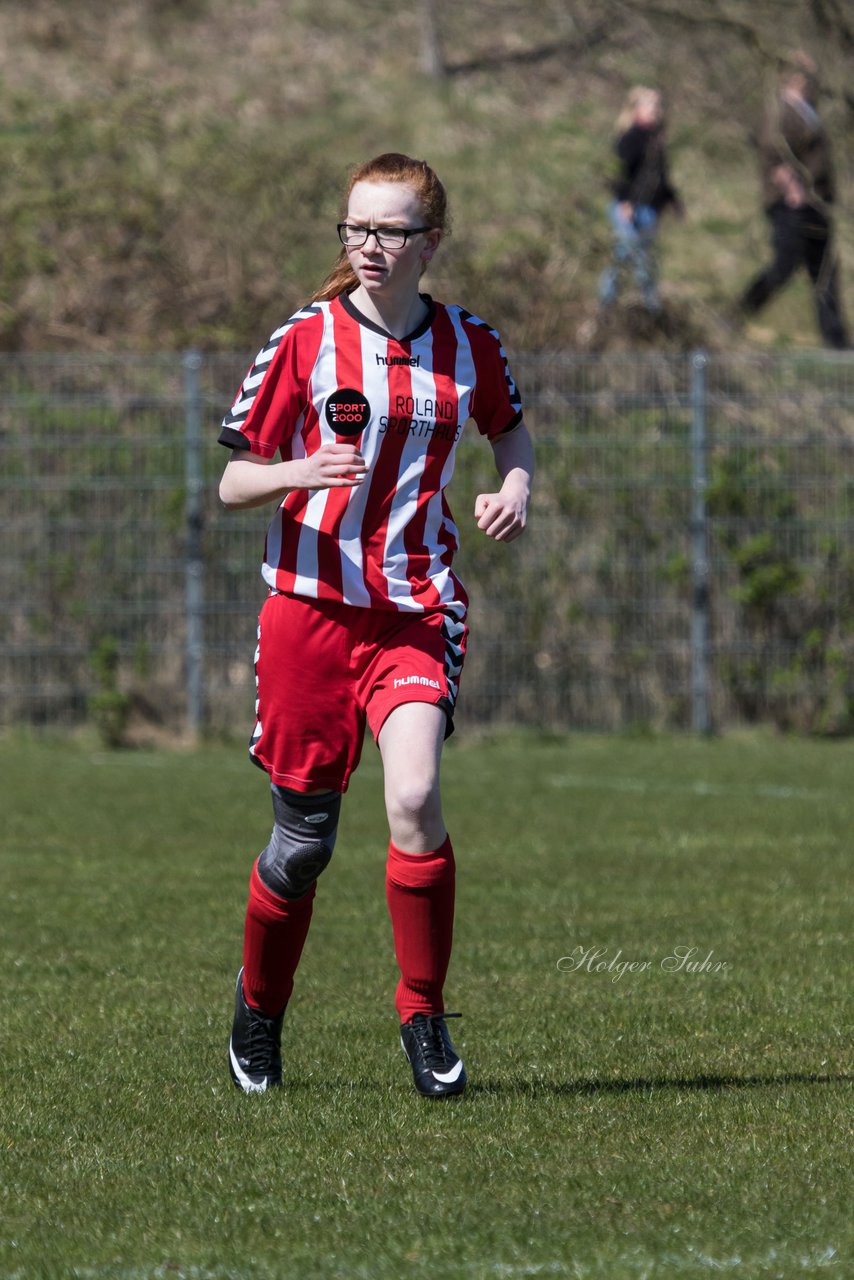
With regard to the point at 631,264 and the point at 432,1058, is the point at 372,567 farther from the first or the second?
the point at 631,264

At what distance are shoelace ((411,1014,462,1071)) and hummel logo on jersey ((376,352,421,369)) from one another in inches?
59.3

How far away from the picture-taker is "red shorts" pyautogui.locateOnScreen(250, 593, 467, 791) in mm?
4766

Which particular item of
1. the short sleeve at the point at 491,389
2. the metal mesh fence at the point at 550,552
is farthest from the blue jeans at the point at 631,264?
the short sleeve at the point at 491,389

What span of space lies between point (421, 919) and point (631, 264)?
43.8ft

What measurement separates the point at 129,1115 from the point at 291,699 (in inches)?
39.2

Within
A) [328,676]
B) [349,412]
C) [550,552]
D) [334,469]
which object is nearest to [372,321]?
[349,412]

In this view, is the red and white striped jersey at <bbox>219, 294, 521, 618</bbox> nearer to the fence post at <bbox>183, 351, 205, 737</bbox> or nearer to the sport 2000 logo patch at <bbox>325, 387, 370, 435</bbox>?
the sport 2000 logo patch at <bbox>325, 387, 370, 435</bbox>

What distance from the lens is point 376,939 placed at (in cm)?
709

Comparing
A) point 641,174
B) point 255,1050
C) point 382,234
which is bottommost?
point 255,1050

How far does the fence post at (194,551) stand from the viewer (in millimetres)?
14602

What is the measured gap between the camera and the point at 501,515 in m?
4.77

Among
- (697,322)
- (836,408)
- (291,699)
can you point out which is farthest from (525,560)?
(291,699)

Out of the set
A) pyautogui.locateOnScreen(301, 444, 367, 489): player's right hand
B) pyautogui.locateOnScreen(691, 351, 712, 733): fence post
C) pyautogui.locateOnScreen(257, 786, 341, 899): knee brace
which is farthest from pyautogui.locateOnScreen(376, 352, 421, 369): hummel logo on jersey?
pyautogui.locateOnScreen(691, 351, 712, 733): fence post

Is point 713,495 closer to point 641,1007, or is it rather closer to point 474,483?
point 474,483
